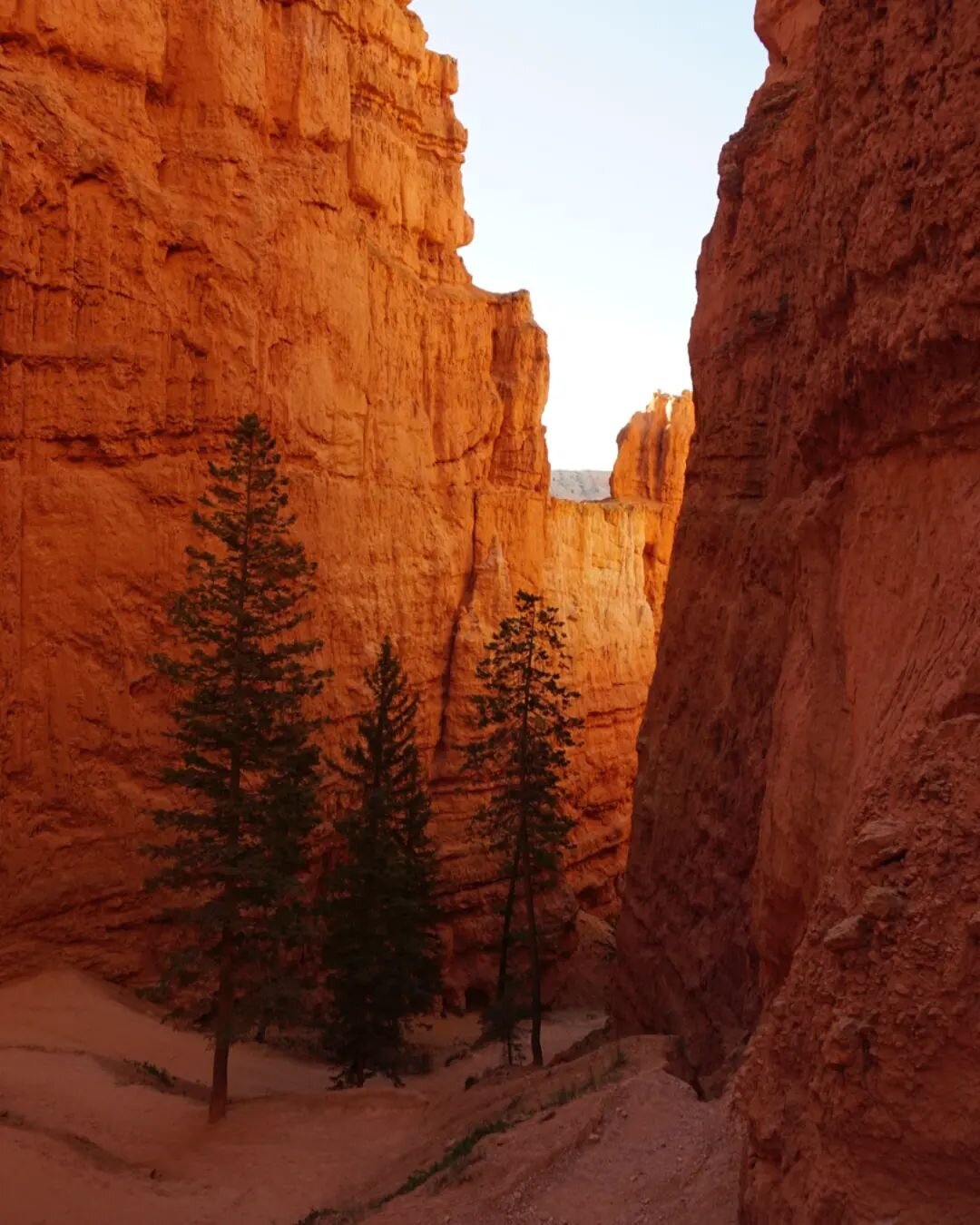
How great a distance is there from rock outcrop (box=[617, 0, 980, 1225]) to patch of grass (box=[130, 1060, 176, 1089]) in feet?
20.6

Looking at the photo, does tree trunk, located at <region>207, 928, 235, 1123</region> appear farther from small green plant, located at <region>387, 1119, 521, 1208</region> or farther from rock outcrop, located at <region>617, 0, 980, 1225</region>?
rock outcrop, located at <region>617, 0, 980, 1225</region>

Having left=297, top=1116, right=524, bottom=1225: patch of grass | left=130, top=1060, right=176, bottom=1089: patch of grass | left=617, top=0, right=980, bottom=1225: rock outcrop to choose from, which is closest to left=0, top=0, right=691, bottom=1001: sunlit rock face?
left=130, top=1060, right=176, bottom=1089: patch of grass

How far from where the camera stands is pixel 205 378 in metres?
19.7

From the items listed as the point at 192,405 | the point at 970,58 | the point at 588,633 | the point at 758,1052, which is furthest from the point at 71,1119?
the point at 588,633

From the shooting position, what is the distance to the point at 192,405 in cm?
1952

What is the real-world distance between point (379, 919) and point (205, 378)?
9.75 m

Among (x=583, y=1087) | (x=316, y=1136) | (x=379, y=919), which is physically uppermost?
(x=583, y=1087)

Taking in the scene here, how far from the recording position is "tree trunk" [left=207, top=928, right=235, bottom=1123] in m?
13.5

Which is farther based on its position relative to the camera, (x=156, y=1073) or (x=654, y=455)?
(x=654, y=455)

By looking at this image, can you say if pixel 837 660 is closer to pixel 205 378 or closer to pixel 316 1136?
pixel 316 1136

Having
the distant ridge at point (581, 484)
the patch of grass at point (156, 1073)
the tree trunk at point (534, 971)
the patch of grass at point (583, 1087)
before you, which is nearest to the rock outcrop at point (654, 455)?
the tree trunk at point (534, 971)

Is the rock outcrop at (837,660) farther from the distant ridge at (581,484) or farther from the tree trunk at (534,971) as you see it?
the distant ridge at (581,484)

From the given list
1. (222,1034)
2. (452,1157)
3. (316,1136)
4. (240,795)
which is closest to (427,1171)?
(452,1157)

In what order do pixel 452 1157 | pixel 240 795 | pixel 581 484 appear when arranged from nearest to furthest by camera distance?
pixel 452 1157 → pixel 240 795 → pixel 581 484
